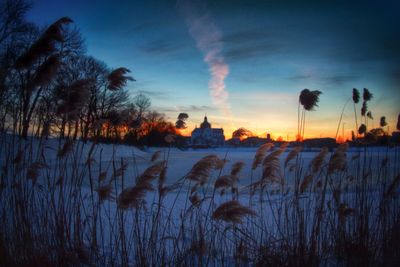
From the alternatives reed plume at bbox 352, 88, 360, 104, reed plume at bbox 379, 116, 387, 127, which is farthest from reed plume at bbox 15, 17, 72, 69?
reed plume at bbox 379, 116, 387, 127

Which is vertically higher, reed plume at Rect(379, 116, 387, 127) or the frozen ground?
reed plume at Rect(379, 116, 387, 127)

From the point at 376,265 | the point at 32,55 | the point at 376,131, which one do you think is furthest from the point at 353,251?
the point at 32,55

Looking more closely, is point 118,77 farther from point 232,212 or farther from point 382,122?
point 382,122

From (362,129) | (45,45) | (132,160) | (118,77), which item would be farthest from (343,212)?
(132,160)

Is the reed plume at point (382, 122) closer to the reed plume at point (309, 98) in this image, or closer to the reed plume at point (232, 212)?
the reed plume at point (309, 98)

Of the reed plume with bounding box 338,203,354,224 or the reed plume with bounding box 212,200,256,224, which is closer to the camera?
the reed plume with bounding box 212,200,256,224

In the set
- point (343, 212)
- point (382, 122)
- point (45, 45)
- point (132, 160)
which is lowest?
point (132, 160)

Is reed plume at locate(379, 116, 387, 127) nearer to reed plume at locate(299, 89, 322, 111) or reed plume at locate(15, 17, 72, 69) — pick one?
reed plume at locate(299, 89, 322, 111)

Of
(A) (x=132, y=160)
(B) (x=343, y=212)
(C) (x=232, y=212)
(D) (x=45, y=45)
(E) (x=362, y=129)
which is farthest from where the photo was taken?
(A) (x=132, y=160)

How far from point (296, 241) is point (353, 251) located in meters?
0.73

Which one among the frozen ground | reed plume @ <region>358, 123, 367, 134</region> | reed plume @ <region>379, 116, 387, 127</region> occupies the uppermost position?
reed plume @ <region>379, 116, 387, 127</region>

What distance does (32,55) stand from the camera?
2.62m

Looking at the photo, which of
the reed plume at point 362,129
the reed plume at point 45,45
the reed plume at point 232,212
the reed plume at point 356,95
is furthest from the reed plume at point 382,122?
the reed plume at point 45,45

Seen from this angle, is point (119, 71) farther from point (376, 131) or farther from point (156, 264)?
point (376, 131)
